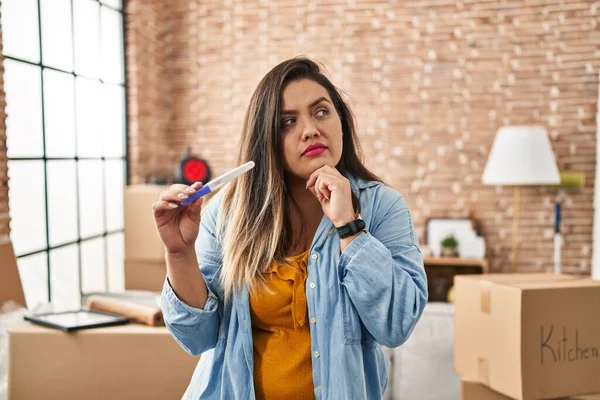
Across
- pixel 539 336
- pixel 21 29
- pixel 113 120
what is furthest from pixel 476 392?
pixel 113 120

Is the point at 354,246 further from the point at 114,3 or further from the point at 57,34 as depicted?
the point at 114,3

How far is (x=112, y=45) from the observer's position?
3668 mm

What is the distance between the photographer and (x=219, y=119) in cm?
430

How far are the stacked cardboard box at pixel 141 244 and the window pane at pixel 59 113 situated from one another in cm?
45

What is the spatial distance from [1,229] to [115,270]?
1255mm

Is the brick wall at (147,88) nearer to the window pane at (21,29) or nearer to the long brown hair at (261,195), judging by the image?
the window pane at (21,29)

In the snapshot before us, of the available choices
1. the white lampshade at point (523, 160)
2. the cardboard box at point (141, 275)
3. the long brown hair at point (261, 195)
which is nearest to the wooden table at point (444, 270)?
the white lampshade at point (523, 160)

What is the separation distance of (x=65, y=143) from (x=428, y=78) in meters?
2.42

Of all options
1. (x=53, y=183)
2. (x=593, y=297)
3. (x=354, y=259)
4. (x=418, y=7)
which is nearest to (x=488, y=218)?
(x=418, y=7)

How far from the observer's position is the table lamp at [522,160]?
11.4 ft

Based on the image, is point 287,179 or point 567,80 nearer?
point 287,179

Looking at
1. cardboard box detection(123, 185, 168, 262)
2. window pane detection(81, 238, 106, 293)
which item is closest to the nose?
cardboard box detection(123, 185, 168, 262)

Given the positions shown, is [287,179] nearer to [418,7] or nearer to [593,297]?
[593,297]

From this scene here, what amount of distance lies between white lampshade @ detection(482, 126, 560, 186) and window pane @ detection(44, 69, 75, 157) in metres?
2.49
